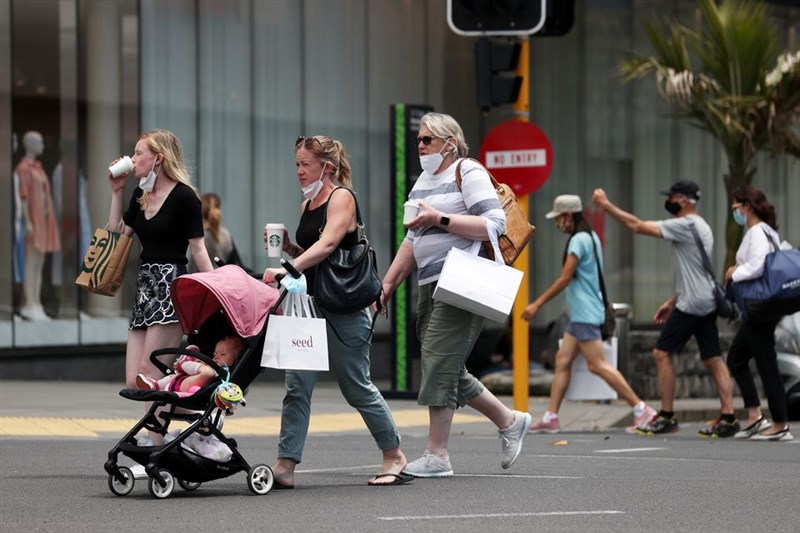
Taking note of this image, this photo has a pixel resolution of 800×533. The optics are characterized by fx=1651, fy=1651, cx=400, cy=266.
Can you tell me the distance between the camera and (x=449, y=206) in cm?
873

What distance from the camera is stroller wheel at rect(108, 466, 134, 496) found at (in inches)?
312

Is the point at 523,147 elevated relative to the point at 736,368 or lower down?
elevated

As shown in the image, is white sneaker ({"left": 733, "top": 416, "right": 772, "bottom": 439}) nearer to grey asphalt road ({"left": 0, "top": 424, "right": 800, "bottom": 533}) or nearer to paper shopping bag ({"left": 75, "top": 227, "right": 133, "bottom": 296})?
grey asphalt road ({"left": 0, "top": 424, "right": 800, "bottom": 533})

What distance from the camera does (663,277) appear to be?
2550cm

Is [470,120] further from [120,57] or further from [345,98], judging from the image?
[120,57]

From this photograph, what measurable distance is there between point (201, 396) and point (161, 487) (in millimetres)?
491

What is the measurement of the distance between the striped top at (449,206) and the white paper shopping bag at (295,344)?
3.28ft

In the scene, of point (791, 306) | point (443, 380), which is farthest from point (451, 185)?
point (791, 306)

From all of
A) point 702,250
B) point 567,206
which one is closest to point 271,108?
point 567,206

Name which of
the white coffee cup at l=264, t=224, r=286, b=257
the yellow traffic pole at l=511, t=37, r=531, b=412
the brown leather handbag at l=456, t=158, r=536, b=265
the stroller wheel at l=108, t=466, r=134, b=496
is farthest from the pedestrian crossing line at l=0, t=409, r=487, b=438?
the white coffee cup at l=264, t=224, r=286, b=257

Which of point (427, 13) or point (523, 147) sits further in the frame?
point (427, 13)

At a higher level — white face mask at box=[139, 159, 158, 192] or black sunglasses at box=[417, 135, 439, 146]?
black sunglasses at box=[417, 135, 439, 146]

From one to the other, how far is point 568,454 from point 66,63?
8.90m

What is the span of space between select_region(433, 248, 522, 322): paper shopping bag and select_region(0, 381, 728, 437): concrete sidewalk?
4.03 meters
